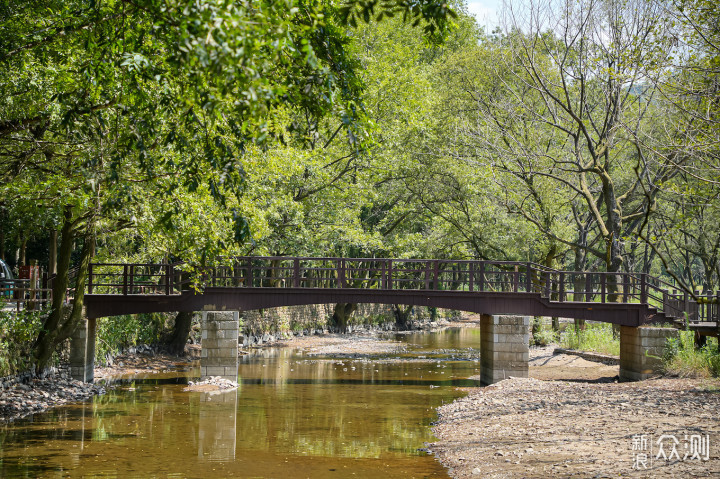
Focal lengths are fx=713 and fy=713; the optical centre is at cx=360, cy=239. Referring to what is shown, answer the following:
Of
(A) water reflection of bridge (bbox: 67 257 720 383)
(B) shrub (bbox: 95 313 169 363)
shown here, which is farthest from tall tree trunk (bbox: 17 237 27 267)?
(A) water reflection of bridge (bbox: 67 257 720 383)

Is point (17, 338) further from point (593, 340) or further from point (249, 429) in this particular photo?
point (593, 340)

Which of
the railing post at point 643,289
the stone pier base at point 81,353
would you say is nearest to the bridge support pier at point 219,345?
the stone pier base at point 81,353

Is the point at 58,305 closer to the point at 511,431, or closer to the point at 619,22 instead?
the point at 511,431

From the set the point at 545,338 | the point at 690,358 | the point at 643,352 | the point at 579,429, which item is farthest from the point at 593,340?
the point at 579,429

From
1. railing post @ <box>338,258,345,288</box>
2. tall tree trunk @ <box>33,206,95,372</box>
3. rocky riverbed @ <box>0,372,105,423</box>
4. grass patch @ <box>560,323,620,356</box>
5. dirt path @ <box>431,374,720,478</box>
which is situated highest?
railing post @ <box>338,258,345,288</box>

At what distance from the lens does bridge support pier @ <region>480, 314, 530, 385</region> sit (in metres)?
24.9

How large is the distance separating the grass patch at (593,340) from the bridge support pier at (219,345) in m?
15.8

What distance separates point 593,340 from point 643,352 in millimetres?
7808

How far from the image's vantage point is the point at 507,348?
82.5ft

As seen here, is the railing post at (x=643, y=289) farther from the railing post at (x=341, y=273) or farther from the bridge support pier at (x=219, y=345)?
the bridge support pier at (x=219, y=345)

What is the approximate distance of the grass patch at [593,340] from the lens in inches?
1222

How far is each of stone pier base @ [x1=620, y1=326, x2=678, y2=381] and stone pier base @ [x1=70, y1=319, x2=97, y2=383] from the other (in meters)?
18.6

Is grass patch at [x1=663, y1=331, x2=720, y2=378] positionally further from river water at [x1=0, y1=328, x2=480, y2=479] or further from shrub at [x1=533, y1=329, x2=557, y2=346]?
shrub at [x1=533, y1=329, x2=557, y2=346]

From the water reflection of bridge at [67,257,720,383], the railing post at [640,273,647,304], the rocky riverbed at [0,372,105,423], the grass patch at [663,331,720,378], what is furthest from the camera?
the railing post at [640,273,647,304]
